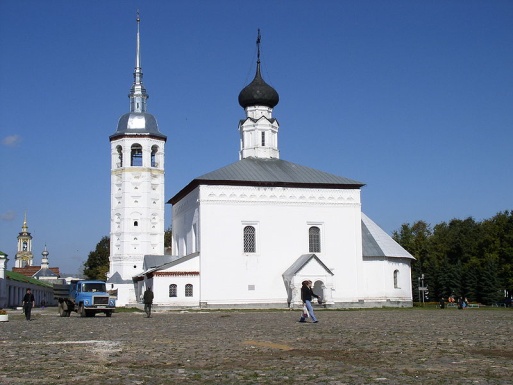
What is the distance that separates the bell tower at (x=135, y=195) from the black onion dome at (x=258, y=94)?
11.1 meters

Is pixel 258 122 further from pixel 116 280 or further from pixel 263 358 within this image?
pixel 263 358

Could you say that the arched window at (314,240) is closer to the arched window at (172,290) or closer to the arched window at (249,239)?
the arched window at (249,239)

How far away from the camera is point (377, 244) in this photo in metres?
44.7

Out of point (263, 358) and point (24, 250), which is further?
point (24, 250)

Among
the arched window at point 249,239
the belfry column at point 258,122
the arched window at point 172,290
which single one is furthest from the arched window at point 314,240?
the arched window at point 172,290

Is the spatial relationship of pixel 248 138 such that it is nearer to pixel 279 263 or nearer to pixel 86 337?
pixel 279 263

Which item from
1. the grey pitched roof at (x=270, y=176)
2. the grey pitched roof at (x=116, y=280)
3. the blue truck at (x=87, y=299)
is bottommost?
the blue truck at (x=87, y=299)

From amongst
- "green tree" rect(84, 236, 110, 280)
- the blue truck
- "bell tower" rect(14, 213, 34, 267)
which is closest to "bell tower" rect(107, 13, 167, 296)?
"green tree" rect(84, 236, 110, 280)

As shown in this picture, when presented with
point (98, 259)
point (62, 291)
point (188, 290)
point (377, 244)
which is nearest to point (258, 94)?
point (377, 244)

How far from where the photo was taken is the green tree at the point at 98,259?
7618 cm

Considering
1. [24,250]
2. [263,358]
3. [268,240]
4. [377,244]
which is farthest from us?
[24,250]

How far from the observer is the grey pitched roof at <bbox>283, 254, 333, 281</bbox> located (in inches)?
1594

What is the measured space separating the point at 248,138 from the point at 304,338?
3386 cm

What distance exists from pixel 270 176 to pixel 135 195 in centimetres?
1635
